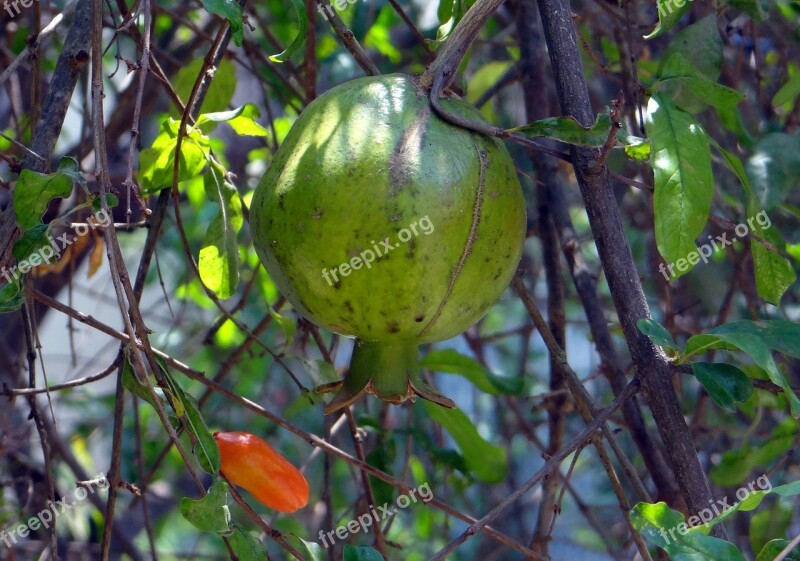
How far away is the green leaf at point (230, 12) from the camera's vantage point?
3.75 ft

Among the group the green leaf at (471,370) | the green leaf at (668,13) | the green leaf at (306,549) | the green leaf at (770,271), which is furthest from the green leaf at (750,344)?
the green leaf at (471,370)

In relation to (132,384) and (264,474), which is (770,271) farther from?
(132,384)

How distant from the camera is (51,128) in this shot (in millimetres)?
1326

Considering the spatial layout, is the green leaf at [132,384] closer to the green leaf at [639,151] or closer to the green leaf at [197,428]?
the green leaf at [197,428]

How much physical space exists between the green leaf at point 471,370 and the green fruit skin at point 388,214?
24.7 inches

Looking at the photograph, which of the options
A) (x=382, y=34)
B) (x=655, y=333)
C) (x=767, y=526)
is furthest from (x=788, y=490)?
(x=382, y=34)

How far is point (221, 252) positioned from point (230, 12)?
0.38m

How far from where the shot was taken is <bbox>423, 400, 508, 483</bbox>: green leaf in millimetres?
1742

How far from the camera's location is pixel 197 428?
122 cm

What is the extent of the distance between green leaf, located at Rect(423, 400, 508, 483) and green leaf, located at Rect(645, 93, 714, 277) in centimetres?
72

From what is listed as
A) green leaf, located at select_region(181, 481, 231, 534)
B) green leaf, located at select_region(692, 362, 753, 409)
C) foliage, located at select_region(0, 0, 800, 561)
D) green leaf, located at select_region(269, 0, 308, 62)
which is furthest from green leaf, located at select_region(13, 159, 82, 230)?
green leaf, located at select_region(692, 362, 753, 409)

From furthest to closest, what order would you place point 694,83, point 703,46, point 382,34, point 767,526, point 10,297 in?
1. point 382,34
2. point 767,526
3. point 703,46
4. point 694,83
5. point 10,297

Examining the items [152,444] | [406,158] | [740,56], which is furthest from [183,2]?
[406,158]

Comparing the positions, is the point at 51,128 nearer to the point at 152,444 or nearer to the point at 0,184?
the point at 0,184
